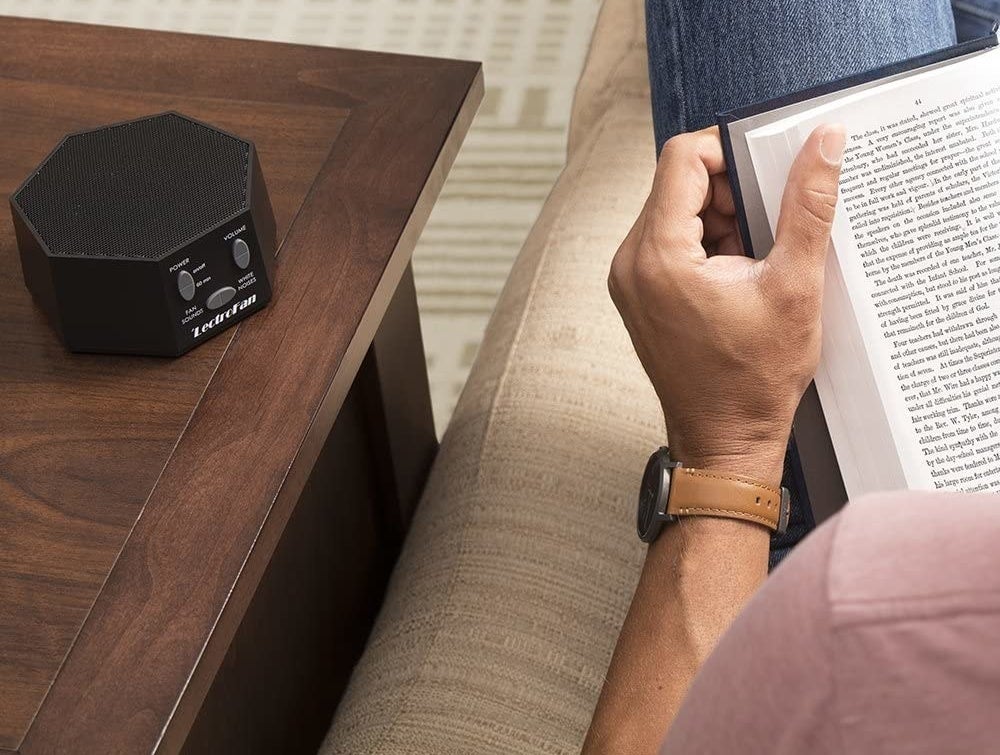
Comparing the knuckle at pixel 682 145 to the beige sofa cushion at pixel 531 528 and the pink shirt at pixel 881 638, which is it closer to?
the beige sofa cushion at pixel 531 528

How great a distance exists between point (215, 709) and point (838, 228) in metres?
0.50

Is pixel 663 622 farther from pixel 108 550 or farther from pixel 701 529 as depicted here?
pixel 108 550

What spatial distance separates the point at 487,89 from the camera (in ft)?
6.08

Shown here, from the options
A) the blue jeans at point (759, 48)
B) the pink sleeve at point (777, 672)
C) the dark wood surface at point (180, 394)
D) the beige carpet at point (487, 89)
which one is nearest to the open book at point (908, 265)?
the blue jeans at point (759, 48)

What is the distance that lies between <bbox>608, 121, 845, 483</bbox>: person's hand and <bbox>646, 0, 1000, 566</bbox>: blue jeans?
0.39 feet

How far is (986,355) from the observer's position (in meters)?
0.67

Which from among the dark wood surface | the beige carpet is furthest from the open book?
the beige carpet

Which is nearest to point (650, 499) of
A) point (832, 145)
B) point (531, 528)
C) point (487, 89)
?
point (531, 528)

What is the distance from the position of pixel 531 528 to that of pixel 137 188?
318 millimetres

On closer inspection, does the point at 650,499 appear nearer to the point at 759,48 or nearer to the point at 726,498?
the point at 726,498

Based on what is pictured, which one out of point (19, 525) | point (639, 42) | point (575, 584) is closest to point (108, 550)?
point (19, 525)

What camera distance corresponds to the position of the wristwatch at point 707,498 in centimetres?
71

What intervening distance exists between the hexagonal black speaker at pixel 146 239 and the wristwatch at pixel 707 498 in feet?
0.85

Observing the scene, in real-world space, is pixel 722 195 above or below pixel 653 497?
above
